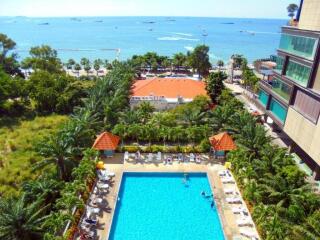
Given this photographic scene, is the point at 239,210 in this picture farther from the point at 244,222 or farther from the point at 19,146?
the point at 19,146

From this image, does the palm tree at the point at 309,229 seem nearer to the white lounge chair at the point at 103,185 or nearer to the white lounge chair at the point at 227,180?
the white lounge chair at the point at 227,180

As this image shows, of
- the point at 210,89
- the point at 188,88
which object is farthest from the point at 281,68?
the point at 188,88

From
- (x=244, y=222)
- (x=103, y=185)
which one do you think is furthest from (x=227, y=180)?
(x=103, y=185)

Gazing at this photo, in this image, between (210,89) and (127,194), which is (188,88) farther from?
(127,194)

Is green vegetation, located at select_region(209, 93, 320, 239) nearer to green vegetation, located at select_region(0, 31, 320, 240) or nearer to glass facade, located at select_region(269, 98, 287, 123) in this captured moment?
green vegetation, located at select_region(0, 31, 320, 240)

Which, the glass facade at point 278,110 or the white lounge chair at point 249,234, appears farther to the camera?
the glass facade at point 278,110

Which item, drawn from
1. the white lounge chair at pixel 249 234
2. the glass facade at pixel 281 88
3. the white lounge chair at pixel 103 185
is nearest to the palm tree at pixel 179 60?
the glass facade at pixel 281 88
